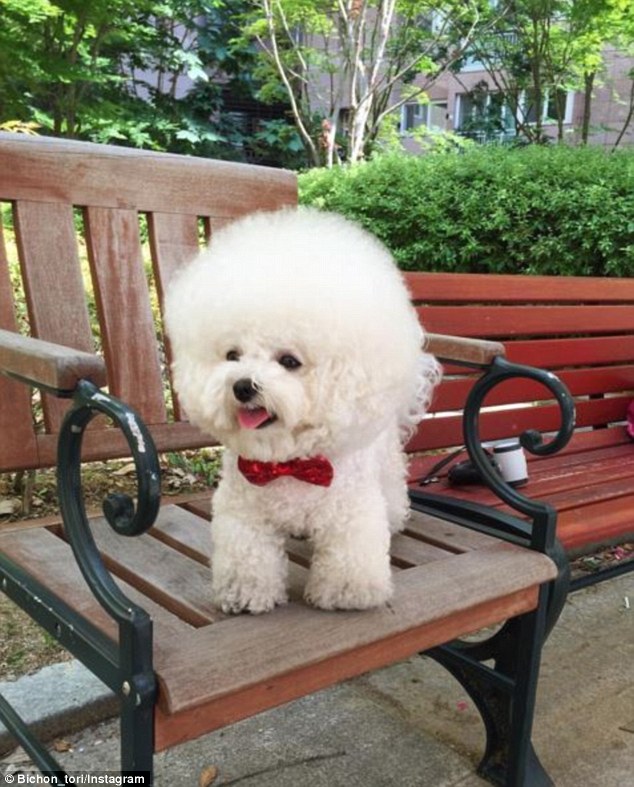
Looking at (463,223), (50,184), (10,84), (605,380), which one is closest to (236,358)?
(50,184)

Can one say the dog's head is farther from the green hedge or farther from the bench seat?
the green hedge

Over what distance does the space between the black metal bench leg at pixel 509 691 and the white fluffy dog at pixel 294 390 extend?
0.52 meters

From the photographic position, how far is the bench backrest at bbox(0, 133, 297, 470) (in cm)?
184

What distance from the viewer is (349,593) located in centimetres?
133

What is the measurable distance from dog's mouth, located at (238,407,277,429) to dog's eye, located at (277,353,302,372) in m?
0.09

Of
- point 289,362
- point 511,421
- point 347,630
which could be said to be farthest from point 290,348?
point 511,421

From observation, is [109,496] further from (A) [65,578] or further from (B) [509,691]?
(B) [509,691]

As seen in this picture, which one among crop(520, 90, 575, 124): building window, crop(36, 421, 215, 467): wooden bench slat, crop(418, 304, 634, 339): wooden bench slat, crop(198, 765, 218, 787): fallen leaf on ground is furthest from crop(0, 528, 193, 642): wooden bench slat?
crop(520, 90, 575, 124): building window

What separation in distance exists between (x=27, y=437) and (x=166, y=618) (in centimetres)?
72

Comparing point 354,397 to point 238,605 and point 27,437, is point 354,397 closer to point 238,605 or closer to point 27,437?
point 238,605

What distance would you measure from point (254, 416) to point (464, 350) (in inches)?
30.6

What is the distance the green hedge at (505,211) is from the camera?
4.40 m

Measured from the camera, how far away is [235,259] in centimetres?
136

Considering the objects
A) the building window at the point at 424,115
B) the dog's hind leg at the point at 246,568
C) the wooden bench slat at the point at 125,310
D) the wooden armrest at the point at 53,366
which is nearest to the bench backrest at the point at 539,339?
the wooden bench slat at the point at 125,310
